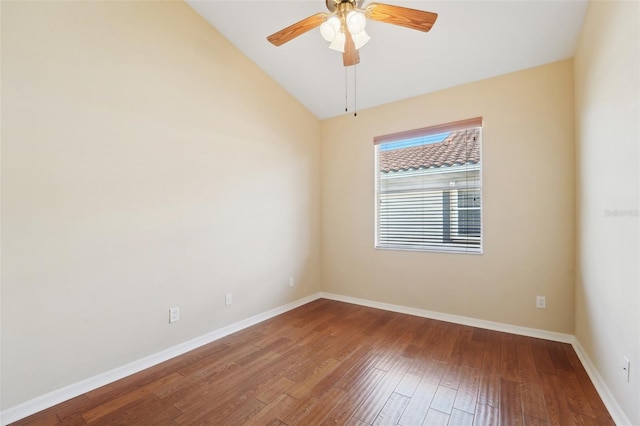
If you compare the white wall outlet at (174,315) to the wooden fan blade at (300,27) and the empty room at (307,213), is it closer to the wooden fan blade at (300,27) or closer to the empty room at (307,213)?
the empty room at (307,213)

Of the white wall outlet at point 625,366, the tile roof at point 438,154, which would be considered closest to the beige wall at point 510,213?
the tile roof at point 438,154

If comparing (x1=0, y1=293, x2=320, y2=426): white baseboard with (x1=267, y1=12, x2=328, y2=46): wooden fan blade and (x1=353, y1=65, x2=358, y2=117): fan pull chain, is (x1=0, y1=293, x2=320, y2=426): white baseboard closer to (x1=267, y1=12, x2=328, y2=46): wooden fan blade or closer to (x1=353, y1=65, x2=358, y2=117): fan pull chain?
(x1=267, y1=12, x2=328, y2=46): wooden fan blade

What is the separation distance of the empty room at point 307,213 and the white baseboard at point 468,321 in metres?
0.02

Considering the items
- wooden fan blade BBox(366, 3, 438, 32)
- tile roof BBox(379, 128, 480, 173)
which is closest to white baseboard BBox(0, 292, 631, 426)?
tile roof BBox(379, 128, 480, 173)

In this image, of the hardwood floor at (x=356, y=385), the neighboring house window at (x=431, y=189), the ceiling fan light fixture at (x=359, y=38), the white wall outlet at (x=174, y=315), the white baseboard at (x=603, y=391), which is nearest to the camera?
the white baseboard at (x=603, y=391)

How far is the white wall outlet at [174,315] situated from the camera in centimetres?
233

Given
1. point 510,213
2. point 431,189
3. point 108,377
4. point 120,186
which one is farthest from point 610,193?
point 108,377

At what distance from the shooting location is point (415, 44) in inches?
101

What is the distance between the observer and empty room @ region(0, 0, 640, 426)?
164cm

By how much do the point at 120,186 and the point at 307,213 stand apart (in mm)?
2249

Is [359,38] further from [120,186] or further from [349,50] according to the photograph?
[120,186]

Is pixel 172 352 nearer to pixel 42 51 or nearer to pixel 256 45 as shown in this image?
pixel 42 51

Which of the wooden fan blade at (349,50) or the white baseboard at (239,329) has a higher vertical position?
the wooden fan blade at (349,50)

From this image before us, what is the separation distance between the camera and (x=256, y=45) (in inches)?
113
